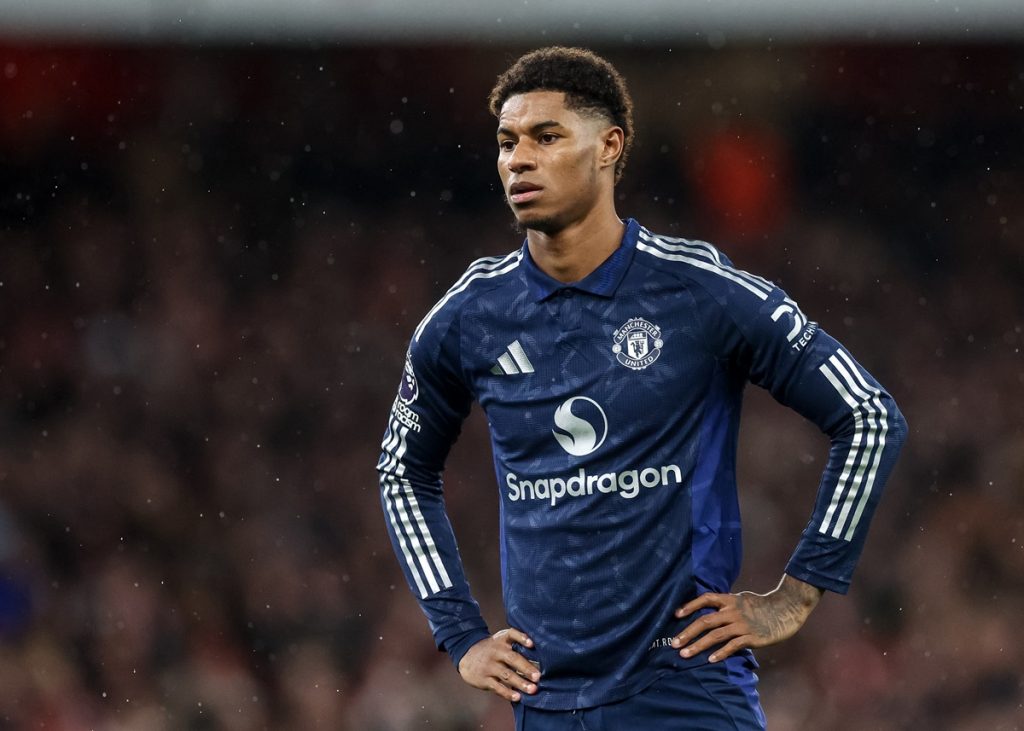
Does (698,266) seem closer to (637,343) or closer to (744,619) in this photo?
(637,343)

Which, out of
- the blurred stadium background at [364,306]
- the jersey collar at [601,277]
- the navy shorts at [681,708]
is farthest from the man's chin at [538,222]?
the blurred stadium background at [364,306]

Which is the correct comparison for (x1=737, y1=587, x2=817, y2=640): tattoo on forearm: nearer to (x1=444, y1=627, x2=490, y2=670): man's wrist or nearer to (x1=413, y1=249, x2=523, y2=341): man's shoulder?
(x1=444, y1=627, x2=490, y2=670): man's wrist

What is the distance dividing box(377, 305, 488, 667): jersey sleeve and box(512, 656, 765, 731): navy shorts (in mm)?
441

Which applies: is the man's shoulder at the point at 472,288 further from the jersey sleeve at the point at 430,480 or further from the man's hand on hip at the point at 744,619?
the man's hand on hip at the point at 744,619

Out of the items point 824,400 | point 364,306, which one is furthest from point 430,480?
point 364,306

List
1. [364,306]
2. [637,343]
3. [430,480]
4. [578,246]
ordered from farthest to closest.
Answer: [364,306] → [430,480] → [578,246] → [637,343]

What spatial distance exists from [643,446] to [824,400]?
1.30 ft

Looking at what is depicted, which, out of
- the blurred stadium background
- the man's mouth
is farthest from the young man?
the blurred stadium background

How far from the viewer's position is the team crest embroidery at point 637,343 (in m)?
3.35

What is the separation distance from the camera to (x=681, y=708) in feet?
10.7

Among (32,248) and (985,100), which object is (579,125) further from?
(985,100)

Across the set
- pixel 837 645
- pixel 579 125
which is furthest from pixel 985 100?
pixel 579 125

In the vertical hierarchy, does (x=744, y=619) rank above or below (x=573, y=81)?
below

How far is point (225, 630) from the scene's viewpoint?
9.65 metres
